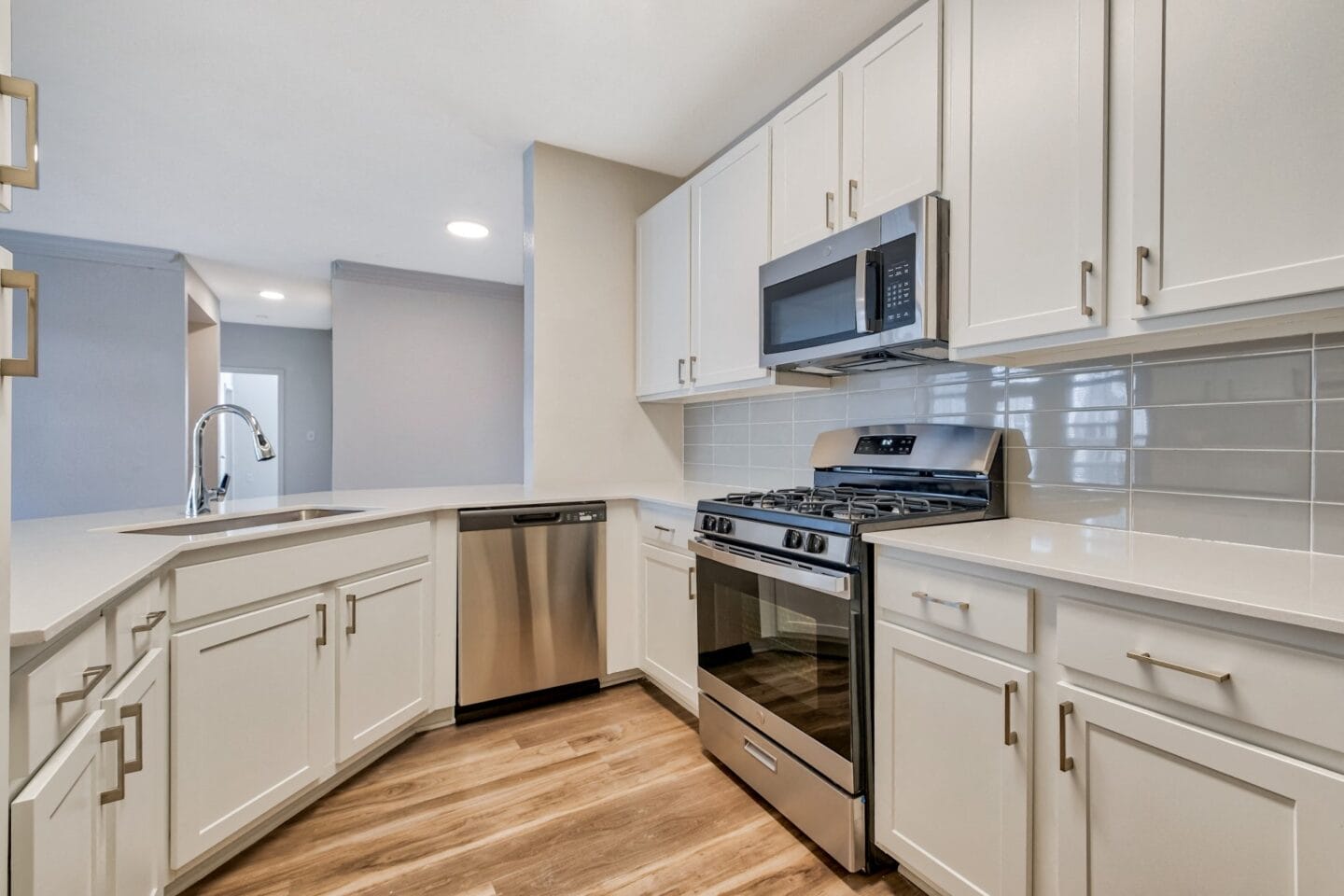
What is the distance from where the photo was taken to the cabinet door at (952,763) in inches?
45.4

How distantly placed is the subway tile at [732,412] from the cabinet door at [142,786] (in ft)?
7.19

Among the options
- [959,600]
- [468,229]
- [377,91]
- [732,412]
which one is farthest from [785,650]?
[468,229]

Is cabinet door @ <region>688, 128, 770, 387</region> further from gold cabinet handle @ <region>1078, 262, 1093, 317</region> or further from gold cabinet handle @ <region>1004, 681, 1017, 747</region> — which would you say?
gold cabinet handle @ <region>1004, 681, 1017, 747</region>

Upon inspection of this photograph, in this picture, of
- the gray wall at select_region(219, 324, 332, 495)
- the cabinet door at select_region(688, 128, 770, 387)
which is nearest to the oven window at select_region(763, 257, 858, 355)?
the cabinet door at select_region(688, 128, 770, 387)

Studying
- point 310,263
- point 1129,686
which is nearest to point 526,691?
point 1129,686

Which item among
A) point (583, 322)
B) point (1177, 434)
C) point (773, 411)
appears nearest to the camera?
point (1177, 434)

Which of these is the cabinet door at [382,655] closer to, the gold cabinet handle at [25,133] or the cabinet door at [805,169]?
the gold cabinet handle at [25,133]

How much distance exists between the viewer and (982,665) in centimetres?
121

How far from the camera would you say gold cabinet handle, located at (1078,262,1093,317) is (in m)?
1.27

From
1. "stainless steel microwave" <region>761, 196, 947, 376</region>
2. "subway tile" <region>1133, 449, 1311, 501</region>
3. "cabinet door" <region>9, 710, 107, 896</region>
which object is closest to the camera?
"cabinet door" <region>9, 710, 107, 896</region>

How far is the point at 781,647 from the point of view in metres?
1.67

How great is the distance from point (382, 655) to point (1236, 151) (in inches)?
100

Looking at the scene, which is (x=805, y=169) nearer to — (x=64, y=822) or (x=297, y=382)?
(x=64, y=822)

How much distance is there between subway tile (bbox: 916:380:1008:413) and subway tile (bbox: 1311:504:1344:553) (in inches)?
27.4
